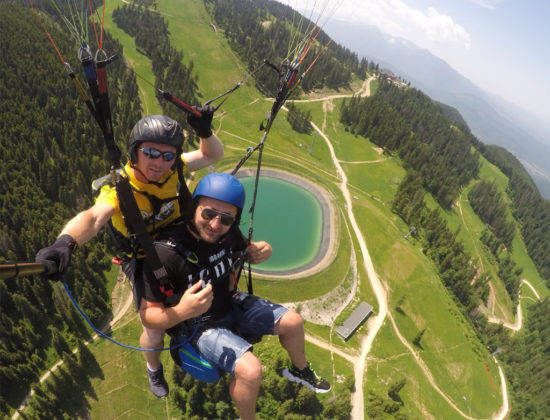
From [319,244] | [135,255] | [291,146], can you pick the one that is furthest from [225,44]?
[135,255]

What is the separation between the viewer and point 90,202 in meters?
44.6

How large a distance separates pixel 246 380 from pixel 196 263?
289 cm

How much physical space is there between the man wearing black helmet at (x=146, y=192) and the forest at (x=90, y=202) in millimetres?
26348

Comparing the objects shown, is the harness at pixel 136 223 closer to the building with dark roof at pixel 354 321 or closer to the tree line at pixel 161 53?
the building with dark roof at pixel 354 321

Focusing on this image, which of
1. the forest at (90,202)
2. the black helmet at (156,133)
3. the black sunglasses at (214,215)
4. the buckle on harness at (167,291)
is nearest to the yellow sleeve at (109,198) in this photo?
the black helmet at (156,133)

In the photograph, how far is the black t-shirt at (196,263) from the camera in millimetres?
6668

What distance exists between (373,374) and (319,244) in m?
21.9

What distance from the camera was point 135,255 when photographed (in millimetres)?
7102

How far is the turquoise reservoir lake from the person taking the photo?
1927 inches

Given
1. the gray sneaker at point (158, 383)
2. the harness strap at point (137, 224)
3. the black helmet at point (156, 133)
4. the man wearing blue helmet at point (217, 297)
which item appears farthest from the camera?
the gray sneaker at point (158, 383)

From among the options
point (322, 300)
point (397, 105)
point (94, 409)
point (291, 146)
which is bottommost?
point (94, 409)

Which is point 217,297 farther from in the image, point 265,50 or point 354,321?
point 265,50

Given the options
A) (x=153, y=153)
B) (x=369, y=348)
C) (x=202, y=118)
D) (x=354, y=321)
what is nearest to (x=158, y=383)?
(x=153, y=153)

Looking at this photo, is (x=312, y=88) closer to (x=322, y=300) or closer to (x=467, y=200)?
(x=467, y=200)
